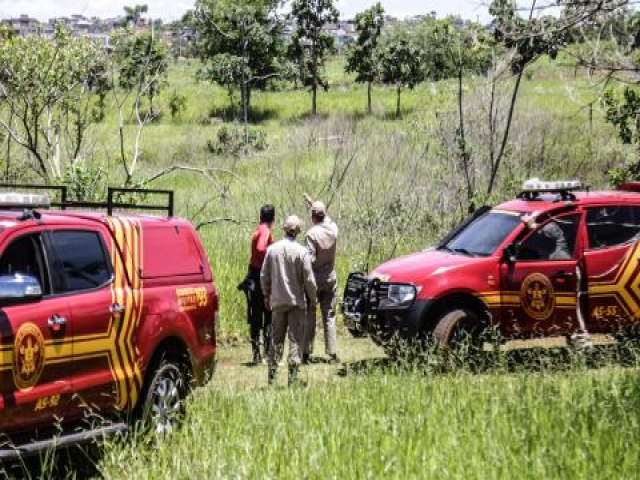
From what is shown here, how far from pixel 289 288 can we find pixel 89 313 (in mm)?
3761

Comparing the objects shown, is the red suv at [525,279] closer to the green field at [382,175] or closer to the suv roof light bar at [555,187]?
the suv roof light bar at [555,187]

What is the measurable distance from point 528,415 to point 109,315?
302 cm

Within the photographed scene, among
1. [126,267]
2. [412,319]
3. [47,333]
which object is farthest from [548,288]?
[47,333]

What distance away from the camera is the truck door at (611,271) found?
11.7 meters

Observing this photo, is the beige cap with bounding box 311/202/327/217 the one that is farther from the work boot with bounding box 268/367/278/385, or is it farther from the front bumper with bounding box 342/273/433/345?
the work boot with bounding box 268/367/278/385

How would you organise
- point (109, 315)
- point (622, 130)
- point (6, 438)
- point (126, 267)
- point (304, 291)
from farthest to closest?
1. point (622, 130)
2. point (304, 291)
3. point (126, 267)
4. point (109, 315)
5. point (6, 438)

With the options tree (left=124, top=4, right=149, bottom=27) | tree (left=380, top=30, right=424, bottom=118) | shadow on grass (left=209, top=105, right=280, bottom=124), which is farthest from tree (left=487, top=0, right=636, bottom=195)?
tree (left=124, top=4, right=149, bottom=27)

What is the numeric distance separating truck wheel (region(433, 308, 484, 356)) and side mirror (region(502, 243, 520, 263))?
0.76 m

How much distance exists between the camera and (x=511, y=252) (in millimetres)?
11547

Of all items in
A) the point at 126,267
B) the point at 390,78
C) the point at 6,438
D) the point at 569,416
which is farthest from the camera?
the point at 390,78

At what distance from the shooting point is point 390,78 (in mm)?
70625

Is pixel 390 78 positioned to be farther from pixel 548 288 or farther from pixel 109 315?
pixel 109 315

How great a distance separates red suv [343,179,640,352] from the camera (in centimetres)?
1121

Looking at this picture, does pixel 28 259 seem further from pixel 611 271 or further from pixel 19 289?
pixel 611 271
